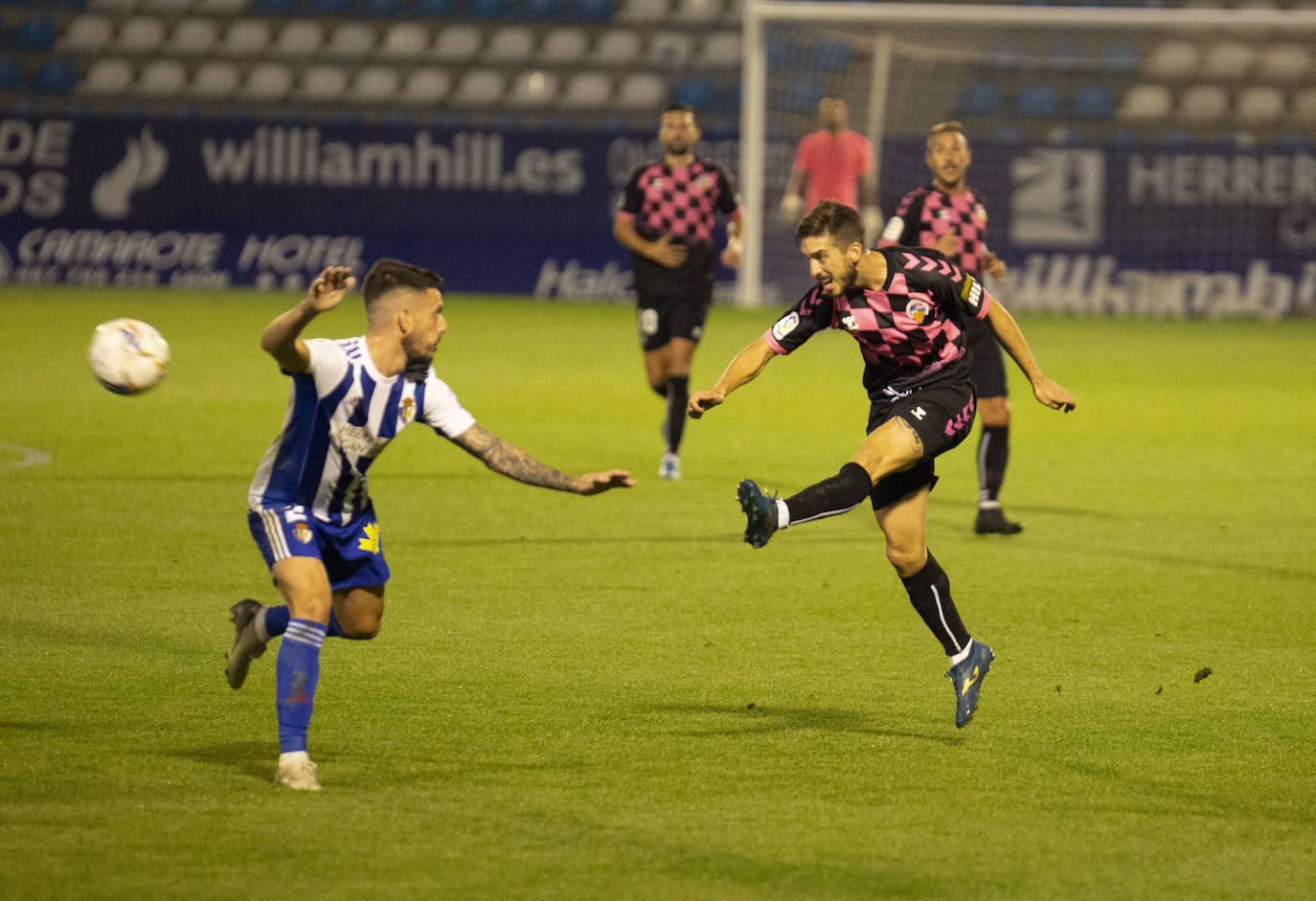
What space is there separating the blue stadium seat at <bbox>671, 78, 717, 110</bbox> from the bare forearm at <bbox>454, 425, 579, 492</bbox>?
66.3 ft

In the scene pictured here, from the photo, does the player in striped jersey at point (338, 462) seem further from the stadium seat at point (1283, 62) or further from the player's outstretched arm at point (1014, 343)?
the stadium seat at point (1283, 62)

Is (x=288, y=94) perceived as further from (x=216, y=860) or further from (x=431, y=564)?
(x=216, y=860)

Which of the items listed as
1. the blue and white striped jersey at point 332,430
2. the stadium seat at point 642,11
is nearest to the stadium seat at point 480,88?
the stadium seat at point 642,11

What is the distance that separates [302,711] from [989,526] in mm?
5071

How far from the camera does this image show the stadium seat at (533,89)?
25.5 metres

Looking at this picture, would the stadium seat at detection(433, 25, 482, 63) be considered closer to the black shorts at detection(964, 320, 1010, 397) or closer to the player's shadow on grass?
the black shorts at detection(964, 320, 1010, 397)

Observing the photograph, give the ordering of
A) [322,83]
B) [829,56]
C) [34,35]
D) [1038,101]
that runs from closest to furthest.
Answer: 1. [829,56]
2. [1038,101]
3. [322,83]
4. [34,35]

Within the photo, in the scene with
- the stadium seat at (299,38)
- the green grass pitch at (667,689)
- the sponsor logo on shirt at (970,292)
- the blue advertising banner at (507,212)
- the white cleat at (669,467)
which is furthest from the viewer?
the stadium seat at (299,38)

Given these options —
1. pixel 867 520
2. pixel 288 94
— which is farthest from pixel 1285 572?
pixel 288 94

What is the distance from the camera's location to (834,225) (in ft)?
17.9

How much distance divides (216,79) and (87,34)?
2.59 meters

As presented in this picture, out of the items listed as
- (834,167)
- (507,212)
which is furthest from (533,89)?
(834,167)

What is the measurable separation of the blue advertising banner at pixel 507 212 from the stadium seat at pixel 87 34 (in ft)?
12.6

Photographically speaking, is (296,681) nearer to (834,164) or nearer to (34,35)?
(834,164)
